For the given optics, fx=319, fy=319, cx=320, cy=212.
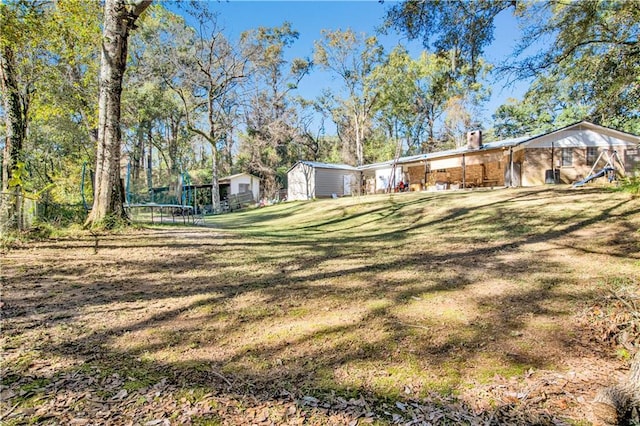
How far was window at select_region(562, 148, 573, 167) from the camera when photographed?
16.2 m

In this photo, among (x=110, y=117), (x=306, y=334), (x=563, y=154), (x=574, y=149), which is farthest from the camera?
(x=563, y=154)

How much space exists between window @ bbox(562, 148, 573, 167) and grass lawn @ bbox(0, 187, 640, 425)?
536 inches

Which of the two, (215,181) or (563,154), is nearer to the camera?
(563,154)

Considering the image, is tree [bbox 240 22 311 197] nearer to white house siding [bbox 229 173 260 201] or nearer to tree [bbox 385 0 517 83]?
white house siding [bbox 229 173 260 201]

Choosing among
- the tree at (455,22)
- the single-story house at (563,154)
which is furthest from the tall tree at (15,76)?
the single-story house at (563,154)

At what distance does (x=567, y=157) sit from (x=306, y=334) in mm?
19010

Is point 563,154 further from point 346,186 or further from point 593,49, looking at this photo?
point 346,186

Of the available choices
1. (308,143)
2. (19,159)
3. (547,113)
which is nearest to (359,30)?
(308,143)

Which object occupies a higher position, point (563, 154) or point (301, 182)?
point (563, 154)

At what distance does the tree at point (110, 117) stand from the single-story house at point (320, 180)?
61.1ft

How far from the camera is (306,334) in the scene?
258 centimetres

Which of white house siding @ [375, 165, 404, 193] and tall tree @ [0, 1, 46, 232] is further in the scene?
white house siding @ [375, 165, 404, 193]

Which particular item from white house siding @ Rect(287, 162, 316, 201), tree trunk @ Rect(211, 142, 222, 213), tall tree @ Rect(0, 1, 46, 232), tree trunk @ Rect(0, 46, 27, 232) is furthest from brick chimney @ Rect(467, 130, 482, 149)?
tree trunk @ Rect(0, 46, 27, 232)

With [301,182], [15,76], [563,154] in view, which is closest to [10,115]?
[15,76]
